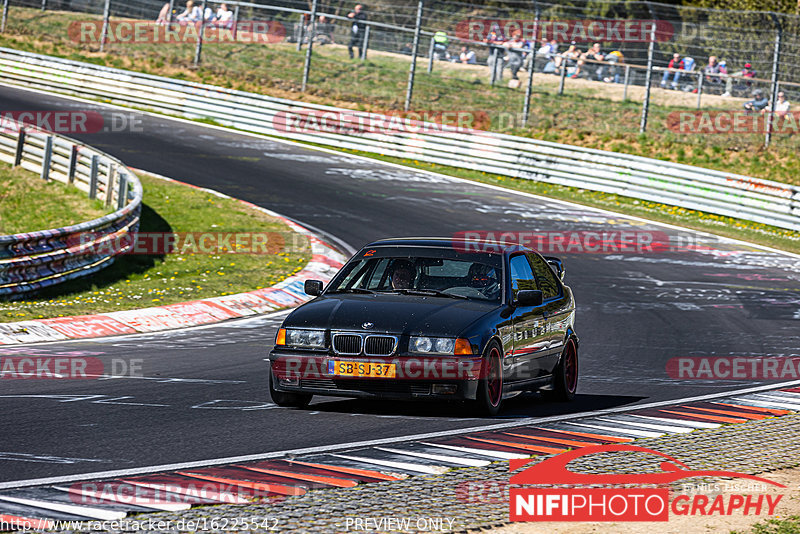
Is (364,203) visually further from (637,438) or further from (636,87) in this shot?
(637,438)

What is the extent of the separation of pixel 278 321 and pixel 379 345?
611 cm

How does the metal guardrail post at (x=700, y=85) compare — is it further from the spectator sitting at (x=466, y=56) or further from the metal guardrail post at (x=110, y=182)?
the metal guardrail post at (x=110, y=182)

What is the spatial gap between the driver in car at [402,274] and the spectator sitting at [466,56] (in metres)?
20.9

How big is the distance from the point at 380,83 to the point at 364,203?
10334 millimetres

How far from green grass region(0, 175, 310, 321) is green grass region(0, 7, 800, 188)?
403 inches

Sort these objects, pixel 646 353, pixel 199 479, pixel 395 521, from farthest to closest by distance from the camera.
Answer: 1. pixel 646 353
2. pixel 199 479
3. pixel 395 521

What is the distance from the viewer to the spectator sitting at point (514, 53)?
2948 centimetres

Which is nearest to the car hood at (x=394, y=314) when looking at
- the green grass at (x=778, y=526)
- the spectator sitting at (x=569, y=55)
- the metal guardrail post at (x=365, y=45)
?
the green grass at (x=778, y=526)

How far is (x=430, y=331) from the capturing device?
8180 millimetres

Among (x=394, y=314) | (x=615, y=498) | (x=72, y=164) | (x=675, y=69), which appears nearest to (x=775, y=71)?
(x=675, y=69)

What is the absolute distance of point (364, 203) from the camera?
914 inches

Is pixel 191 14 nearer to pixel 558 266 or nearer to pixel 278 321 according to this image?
pixel 278 321

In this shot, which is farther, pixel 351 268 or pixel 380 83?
pixel 380 83

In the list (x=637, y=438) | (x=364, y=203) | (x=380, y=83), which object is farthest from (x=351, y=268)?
(x=380, y=83)
